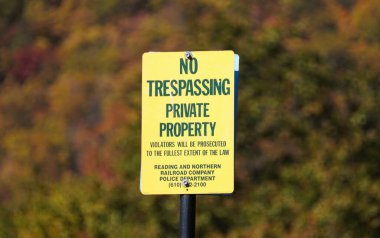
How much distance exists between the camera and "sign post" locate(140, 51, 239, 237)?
11.5 ft

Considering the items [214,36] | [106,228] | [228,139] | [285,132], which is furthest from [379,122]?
[228,139]

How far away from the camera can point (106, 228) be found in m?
14.1

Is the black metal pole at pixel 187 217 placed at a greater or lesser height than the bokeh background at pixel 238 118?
lesser

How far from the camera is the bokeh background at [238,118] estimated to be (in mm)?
14367

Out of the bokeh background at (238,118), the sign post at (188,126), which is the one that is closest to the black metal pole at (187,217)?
the sign post at (188,126)

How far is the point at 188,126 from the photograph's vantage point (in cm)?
349

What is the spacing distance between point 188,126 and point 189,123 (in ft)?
0.03

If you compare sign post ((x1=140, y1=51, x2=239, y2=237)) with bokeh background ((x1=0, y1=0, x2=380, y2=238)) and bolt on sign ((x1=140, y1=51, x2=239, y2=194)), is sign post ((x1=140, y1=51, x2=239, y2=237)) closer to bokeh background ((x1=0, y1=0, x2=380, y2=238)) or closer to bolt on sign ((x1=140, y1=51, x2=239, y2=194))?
bolt on sign ((x1=140, y1=51, x2=239, y2=194))

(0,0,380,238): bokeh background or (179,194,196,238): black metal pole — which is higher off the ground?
(0,0,380,238): bokeh background

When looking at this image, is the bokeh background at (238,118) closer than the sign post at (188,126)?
No

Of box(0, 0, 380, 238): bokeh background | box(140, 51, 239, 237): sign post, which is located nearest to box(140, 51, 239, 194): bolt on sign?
box(140, 51, 239, 237): sign post

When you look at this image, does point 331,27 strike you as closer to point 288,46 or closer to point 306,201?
point 288,46

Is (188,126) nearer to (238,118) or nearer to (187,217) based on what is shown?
(187,217)

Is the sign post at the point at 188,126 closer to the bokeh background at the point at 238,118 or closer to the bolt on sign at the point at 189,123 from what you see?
the bolt on sign at the point at 189,123
